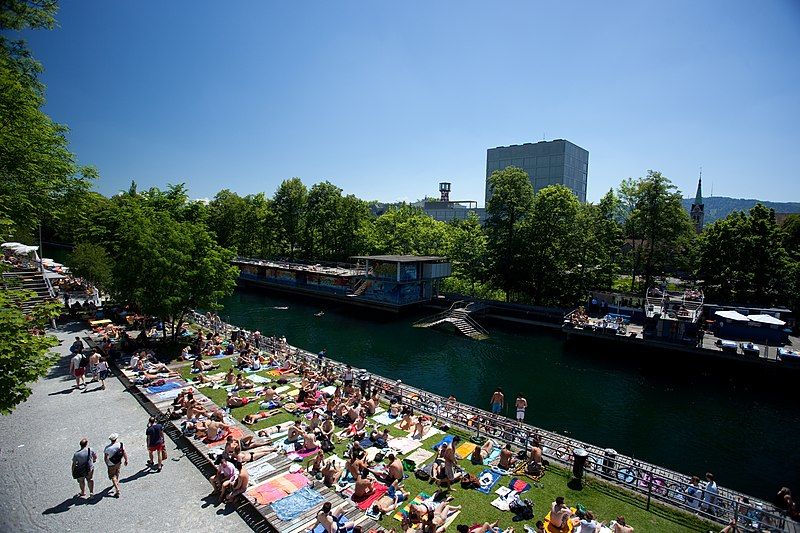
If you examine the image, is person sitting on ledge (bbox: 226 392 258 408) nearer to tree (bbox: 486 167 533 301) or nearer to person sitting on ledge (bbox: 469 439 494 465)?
person sitting on ledge (bbox: 469 439 494 465)

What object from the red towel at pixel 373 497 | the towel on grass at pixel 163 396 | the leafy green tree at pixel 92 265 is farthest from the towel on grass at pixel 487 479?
the leafy green tree at pixel 92 265

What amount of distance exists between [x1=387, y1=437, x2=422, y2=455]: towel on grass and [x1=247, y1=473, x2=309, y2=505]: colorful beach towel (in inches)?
145

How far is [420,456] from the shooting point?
50.1ft

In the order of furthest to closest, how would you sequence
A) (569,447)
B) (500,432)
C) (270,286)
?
(270,286), (500,432), (569,447)

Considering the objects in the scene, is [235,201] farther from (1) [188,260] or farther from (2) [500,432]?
(2) [500,432]

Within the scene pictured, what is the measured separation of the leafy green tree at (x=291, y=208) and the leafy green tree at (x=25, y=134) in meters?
60.1

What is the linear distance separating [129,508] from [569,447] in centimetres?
1447

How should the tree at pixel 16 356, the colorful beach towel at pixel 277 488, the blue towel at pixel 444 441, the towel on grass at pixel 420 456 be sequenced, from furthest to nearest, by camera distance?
1. the blue towel at pixel 444 441
2. the towel on grass at pixel 420 456
3. the colorful beach towel at pixel 277 488
4. the tree at pixel 16 356

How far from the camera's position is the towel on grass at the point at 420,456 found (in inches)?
588

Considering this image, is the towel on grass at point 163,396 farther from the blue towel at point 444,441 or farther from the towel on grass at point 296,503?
the blue towel at point 444,441

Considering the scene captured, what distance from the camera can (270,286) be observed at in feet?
221

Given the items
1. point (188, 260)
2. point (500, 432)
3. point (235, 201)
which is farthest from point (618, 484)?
point (235, 201)

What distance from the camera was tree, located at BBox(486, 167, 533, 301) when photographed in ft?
177

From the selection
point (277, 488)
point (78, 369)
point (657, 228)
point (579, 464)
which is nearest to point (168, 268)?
point (78, 369)
